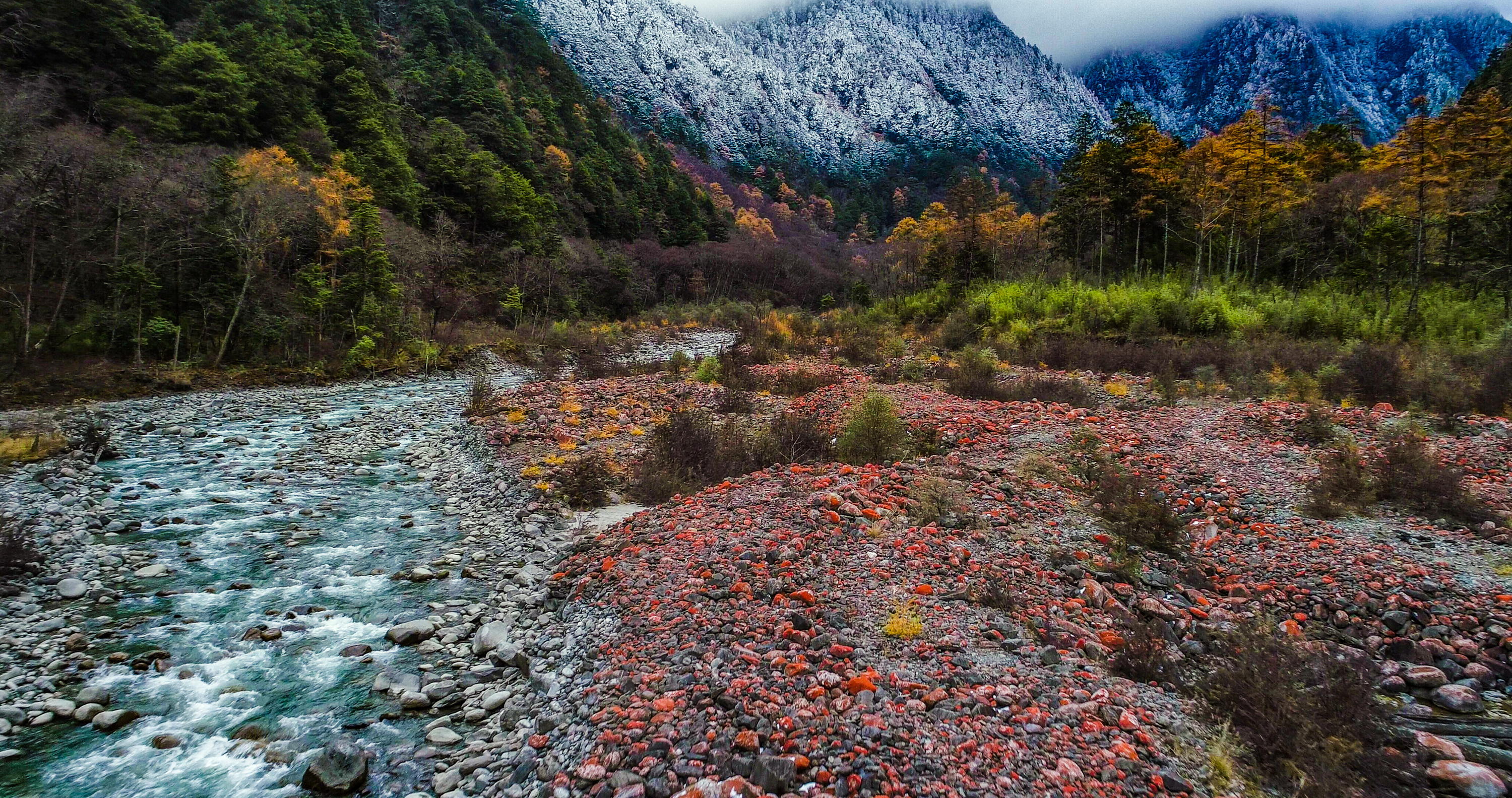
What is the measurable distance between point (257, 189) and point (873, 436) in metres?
21.6

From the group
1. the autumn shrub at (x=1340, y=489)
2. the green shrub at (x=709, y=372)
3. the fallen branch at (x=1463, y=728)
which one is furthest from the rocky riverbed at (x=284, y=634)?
the green shrub at (x=709, y=372)

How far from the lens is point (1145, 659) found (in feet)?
11.6

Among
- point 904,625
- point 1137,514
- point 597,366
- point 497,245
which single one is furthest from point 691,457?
point 497,245

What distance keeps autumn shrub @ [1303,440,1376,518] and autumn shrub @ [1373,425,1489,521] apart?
0.49ft

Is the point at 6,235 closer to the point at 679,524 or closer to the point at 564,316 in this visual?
the point at 679,524

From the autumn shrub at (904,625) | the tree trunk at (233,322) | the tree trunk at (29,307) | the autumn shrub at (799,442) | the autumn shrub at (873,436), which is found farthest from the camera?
the tree trunk at (233,322)

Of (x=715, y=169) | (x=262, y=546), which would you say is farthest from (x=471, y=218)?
(x=715, y=169)

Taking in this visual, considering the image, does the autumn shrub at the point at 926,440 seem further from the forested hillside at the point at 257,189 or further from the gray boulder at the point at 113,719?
the forested hillside at the point at 257,189

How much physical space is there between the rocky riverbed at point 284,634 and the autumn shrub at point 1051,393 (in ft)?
26.6

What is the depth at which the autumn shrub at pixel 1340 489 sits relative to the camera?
5602 millimetres

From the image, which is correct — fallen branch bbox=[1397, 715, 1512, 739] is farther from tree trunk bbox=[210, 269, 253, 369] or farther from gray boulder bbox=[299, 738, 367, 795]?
tree trunk bbox=[210, 269, 253, 369]

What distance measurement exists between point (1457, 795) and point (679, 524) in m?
5.27

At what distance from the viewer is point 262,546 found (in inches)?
262

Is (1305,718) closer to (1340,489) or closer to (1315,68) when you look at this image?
(1340,489)
